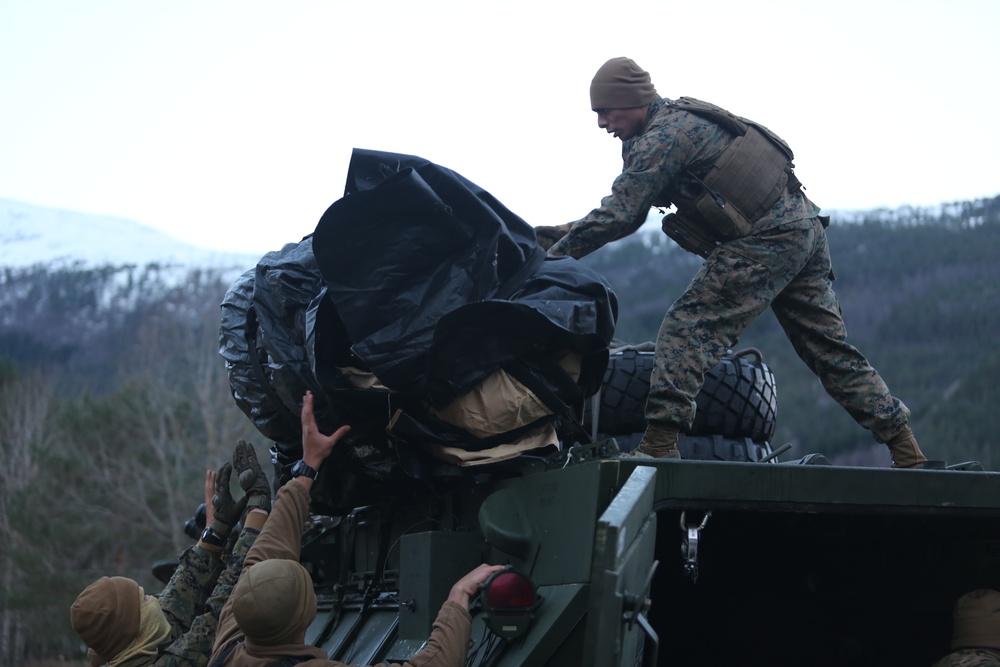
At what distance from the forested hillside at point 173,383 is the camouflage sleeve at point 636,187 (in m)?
23.7

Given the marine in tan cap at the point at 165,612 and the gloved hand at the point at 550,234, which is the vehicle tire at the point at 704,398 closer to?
the gloved hand at the point at 550,234

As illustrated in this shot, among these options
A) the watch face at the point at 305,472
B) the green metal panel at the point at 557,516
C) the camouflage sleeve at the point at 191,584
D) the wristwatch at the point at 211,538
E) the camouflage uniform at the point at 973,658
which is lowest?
the camouflage sleeve at the point at 191,584

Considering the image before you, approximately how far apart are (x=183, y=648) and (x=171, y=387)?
3654 centimetres

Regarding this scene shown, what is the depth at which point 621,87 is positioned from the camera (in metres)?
4.91

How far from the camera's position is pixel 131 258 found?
121312mm

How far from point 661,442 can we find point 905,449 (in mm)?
965

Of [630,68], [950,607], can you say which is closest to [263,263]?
[630,68]

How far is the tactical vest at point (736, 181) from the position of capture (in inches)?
189

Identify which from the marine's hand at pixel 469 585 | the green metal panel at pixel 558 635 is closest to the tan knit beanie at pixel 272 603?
the marine's hand at pixel 469 585

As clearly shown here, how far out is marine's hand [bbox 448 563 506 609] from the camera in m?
3.46

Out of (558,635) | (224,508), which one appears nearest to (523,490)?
(558,635)

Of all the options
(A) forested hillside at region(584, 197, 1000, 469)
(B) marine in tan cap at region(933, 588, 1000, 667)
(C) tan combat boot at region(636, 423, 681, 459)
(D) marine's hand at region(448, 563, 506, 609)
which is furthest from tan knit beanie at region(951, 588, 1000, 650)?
(A) forested hillside at region(584, 197, 1000, 469)

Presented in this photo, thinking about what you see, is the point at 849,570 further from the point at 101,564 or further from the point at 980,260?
the point at 980,260

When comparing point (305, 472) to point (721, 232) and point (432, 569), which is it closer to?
point (432, 569)
